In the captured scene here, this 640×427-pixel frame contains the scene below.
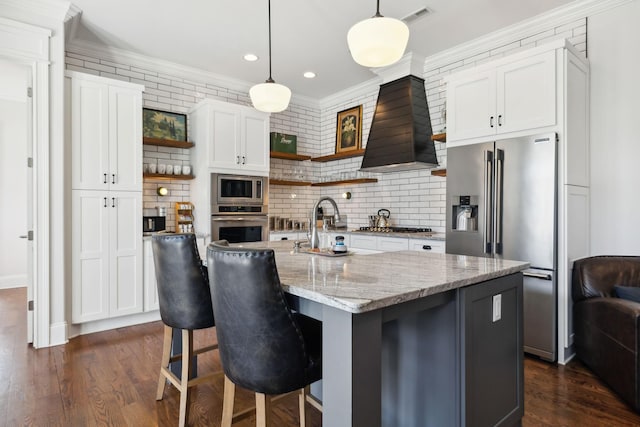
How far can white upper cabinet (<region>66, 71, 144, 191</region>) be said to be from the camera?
345cm

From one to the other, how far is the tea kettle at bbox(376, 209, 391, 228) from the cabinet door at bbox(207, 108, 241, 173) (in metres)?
1.96

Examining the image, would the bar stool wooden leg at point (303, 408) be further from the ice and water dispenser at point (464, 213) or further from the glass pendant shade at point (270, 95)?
the ice and water dispenser at point (464, 213)

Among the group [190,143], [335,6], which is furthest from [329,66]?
[190,143]

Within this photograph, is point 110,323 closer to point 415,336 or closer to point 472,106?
point 415,336

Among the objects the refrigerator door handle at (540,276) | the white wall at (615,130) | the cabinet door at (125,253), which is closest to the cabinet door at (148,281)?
the cabinet door at (125,253)

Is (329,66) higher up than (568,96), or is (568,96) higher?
(329,66)

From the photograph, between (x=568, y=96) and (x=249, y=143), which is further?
(x=249, y=143)

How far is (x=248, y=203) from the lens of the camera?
461 centimetres

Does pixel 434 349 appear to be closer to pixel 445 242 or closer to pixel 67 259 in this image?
pixel 445 242

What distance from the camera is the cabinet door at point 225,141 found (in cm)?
432

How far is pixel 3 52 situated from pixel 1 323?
8.92 feet

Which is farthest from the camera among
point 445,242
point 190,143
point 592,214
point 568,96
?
point 190,143

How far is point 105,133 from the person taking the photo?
3594mm

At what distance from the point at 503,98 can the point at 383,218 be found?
215 centimetres
